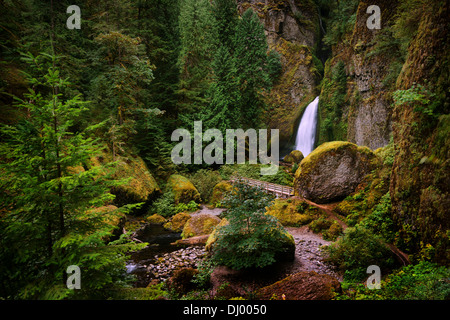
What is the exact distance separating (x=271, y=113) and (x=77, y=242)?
31.2 metres

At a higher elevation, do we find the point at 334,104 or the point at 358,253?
the point at 334,104

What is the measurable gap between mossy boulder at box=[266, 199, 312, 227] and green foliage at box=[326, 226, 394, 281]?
3579 millimetres

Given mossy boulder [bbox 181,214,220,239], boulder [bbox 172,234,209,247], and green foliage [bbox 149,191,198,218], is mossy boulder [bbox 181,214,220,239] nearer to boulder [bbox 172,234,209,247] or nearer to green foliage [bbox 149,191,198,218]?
boulder [bbox 172,234,209,247]

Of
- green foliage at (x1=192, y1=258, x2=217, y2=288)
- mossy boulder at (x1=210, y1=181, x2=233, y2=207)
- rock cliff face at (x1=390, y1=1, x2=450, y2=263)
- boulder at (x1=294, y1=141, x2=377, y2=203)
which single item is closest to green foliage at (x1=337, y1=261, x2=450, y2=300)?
rock cliff face at (x1=390, y1=1, x2=450, y2=263)

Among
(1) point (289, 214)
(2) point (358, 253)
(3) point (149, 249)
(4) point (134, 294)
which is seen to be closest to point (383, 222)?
(2) point (358, 253)

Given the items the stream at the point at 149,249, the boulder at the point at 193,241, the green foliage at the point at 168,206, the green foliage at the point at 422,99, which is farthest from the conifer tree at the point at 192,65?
Result: the green foliage at the point at 422,99

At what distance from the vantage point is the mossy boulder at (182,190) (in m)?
16.3

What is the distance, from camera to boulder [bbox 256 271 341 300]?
5289 mm

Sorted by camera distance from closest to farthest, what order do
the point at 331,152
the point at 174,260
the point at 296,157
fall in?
the point at 174,260 → the point at 331,152 → the point at 296,157

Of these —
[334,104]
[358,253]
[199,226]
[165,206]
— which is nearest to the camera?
[358,253]

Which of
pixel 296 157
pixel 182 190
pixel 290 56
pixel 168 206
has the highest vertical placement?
pixel 290 56

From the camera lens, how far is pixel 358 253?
282 inches

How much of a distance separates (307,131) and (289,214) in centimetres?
1728

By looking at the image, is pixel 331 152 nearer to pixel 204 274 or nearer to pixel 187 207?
pixel 204 274
